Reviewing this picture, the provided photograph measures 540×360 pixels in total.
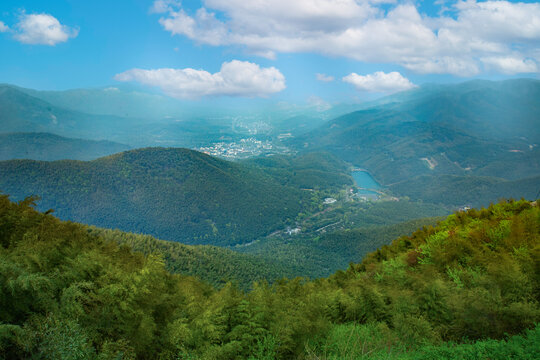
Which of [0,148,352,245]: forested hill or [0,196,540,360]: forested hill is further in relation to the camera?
[0,148,352,245]: forested hill

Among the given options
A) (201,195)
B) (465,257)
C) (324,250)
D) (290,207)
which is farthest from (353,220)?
(465,257)

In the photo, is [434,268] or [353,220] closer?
[434,268]

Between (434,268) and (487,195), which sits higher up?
(434,268)

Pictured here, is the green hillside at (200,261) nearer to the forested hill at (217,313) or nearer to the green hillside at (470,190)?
the forested hill at (217,313)

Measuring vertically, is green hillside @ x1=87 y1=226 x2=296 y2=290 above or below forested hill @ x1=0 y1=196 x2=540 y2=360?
below

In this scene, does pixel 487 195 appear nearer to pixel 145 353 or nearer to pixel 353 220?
pixel 353 220

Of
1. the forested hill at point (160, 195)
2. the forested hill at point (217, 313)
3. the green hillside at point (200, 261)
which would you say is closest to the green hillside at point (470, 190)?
the forested hill at point (160, 195)

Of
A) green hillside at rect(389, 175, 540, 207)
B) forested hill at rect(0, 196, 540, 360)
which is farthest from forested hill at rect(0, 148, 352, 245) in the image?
forested hill at rect(0, 196, 540, 360)

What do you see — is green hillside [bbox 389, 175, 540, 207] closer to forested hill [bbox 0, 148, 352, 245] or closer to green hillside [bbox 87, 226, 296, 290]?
forested hill [bbox 0, 148, 352, 245]

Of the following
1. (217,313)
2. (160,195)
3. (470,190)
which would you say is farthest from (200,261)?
(470,190)
